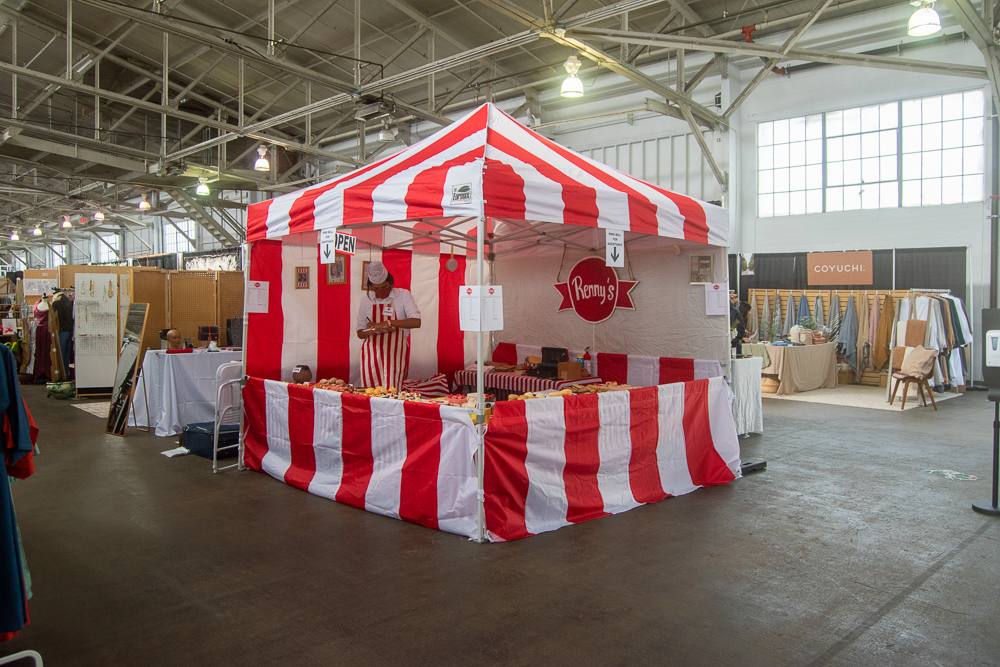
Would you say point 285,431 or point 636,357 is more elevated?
point 636,357

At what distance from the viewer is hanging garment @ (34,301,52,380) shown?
10656 millimetres

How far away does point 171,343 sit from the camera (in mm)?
6887

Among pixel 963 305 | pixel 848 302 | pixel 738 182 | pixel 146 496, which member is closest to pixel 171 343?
pixel 146 496

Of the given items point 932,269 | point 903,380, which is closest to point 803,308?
point 932,269

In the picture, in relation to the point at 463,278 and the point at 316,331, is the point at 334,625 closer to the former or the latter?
the point at 316,331

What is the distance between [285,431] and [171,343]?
3202mm

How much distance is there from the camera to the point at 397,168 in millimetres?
4172

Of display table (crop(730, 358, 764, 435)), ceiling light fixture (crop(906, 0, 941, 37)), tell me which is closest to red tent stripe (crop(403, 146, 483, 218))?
display table (crop(730, 358, 764, 435))

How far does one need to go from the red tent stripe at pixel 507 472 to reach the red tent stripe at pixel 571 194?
1121mm

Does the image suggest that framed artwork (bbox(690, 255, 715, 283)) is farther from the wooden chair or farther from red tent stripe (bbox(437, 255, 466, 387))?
the wooden chair

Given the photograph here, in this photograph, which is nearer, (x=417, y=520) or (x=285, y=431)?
(x=417, y=520)

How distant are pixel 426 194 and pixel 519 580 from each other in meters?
2.06

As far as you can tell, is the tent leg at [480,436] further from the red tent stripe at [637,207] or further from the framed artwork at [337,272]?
the framed artwork at [337,272]

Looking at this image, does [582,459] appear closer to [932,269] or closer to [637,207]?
[637,207]
